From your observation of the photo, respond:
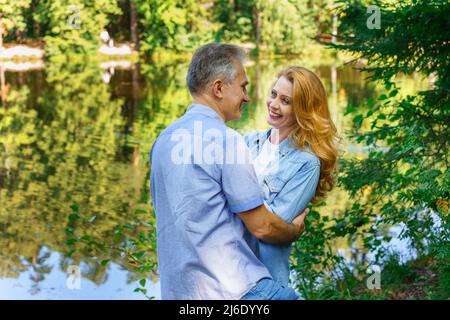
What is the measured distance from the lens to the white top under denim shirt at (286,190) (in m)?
1.84

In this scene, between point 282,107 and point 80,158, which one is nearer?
point 282,107

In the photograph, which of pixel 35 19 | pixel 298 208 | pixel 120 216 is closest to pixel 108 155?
pixel 120 216

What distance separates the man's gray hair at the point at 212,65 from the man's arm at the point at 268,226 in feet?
1.03

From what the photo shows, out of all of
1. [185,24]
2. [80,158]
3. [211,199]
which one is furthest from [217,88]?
[185,24]

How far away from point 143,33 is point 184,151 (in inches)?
853

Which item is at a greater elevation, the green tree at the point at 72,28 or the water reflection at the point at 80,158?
the green tree at the point at 72,28

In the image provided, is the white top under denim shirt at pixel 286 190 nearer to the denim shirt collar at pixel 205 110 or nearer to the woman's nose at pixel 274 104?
the woman's nose at pixel 274 104

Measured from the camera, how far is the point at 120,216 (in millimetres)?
7227

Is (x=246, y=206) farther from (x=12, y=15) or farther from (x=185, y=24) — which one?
(x=185, y=24)

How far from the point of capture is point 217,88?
5.53 ft

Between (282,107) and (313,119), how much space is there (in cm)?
10

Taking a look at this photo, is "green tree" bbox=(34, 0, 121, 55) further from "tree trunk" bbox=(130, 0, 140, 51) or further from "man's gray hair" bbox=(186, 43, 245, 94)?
"man's gray hair" bbox=(186, 43, 245, 94)

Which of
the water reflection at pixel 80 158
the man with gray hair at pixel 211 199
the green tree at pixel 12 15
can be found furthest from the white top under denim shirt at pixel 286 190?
the green tree at pixel 12 15

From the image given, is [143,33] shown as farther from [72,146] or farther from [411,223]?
[411,223]
